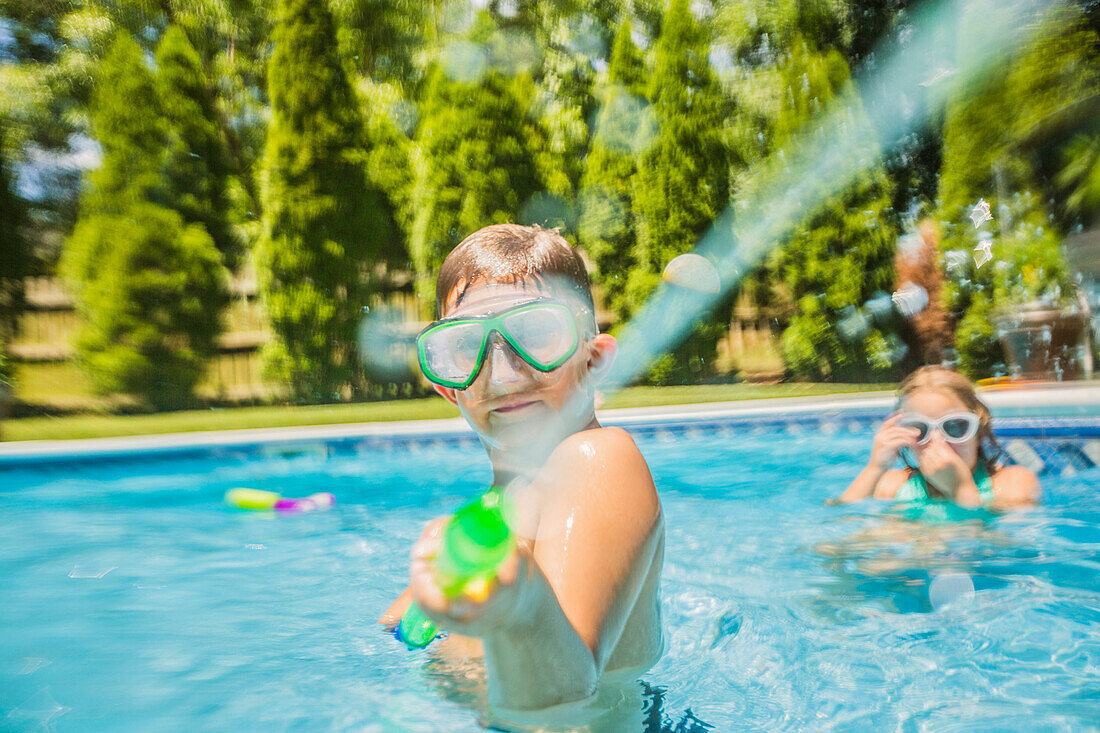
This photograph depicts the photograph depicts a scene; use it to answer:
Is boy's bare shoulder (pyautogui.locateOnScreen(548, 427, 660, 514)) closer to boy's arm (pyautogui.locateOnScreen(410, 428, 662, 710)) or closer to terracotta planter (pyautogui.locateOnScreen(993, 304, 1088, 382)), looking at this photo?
boy's arm (pyautogui.locateOnScreen(410, 428, 662, 710))

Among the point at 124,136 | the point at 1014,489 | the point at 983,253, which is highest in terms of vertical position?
the point at 124,136

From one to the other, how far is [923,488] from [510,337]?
3380 millimetres

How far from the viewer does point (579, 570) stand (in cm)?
110

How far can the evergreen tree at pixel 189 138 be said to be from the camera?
11.6m

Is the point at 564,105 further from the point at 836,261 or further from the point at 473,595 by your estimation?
the point at 473,595

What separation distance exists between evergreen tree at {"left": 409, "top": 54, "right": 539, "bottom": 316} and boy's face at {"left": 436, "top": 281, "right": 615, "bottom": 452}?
10288mm

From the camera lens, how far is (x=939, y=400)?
3619mm

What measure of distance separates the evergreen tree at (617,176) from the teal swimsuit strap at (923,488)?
8.08m

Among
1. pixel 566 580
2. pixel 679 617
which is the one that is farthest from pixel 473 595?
pixel 679 617

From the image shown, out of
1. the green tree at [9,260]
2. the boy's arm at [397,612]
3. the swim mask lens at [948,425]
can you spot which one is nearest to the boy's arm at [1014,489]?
the swim mask lens at [948,425]

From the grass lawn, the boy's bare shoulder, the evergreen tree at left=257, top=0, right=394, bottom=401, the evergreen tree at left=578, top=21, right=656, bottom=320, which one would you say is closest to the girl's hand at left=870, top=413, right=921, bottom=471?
the boy's bare shoulder

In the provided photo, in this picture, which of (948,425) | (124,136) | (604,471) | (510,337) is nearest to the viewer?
(604,471)

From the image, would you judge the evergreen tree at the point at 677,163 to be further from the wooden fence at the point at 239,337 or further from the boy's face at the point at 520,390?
the boy's face at the point at 520,390

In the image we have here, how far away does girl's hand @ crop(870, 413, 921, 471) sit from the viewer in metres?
3.73
